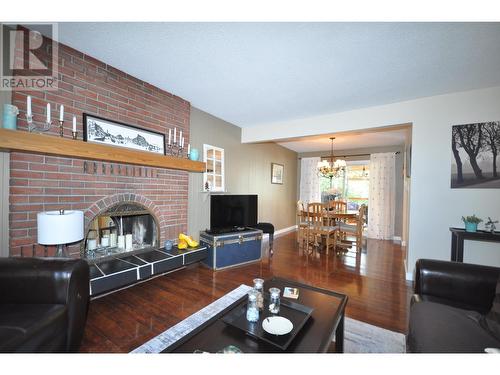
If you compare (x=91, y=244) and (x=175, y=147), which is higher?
(x=175, y=147)

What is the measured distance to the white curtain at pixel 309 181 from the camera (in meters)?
6.21

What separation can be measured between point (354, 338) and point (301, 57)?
2.44 m

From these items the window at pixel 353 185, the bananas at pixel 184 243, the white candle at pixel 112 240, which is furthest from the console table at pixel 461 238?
the white candle at pixel 112 240

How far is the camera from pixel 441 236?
270cm

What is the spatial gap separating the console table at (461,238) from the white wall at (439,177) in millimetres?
168

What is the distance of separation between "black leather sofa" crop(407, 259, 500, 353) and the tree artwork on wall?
162 centimetres

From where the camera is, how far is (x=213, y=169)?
143 inches

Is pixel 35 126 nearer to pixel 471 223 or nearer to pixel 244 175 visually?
pixel 244 175

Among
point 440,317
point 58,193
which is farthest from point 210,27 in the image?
point 440,317

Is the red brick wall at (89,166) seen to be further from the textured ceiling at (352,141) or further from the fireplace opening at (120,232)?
the textured ceiling at (352,141)

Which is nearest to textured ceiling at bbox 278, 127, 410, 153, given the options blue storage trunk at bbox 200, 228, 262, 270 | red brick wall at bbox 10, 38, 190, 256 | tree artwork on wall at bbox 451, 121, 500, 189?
tree artwork on wall at bbox 451, 121, 500, 189

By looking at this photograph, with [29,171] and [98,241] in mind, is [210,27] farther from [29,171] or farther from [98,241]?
[98,241]

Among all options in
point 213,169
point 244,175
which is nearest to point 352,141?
point 244,175

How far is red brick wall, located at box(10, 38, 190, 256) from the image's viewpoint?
1.76 m
